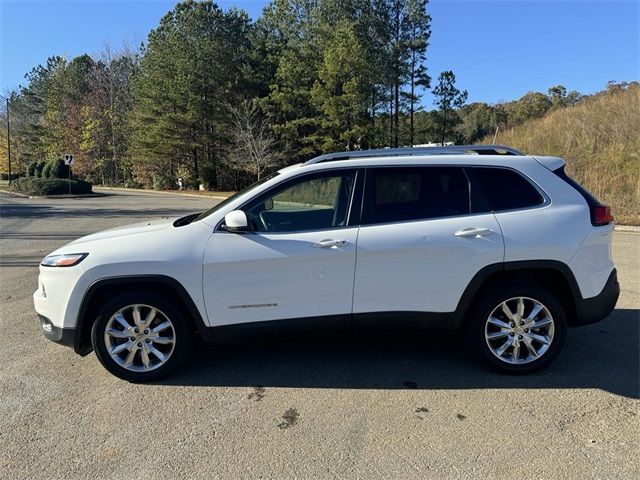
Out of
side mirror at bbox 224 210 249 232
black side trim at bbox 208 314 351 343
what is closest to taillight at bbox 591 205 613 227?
black side trim at bbox 208 314 351 343

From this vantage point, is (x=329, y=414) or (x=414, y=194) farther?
(x=414, y=194)

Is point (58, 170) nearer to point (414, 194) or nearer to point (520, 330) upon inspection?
point (414, 194)

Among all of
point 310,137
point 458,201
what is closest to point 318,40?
point 310,137

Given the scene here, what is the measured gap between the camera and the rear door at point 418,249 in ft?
12.3

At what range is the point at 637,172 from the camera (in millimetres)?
16047

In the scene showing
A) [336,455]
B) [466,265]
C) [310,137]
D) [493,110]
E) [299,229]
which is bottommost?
[336,455]

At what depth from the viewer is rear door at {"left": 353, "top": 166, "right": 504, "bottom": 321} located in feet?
12.3

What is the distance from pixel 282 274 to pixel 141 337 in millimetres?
1232

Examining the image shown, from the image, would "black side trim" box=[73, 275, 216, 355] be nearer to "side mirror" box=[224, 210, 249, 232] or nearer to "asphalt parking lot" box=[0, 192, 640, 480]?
"asphalt parking lot" box=[0, 192, 640, 480]

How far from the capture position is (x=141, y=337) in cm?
383

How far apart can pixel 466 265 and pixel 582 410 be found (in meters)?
1.26

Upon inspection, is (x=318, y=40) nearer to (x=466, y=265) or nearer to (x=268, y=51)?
(x=268, y=51)

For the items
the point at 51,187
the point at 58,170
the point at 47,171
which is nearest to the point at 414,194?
the point at 51,187

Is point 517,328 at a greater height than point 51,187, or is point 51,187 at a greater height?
point 51,187
